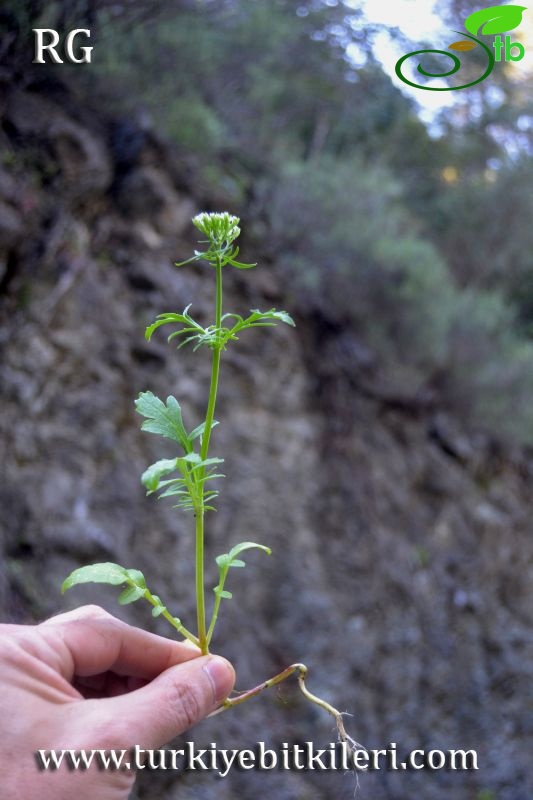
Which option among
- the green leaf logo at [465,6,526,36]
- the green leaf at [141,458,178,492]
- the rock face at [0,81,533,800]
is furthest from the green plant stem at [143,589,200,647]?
the green leaf logo at [465,6,526,36]

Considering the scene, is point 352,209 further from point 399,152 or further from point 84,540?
point 84,540

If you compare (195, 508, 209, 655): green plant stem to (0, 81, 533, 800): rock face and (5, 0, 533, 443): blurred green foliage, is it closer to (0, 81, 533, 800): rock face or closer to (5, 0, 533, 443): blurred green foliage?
(0, 81, 533, 800): rock face

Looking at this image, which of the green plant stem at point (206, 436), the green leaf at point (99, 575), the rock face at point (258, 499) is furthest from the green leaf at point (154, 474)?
the rock face at point (258, 499)

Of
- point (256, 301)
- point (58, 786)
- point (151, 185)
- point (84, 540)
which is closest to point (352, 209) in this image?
point (256, 301)

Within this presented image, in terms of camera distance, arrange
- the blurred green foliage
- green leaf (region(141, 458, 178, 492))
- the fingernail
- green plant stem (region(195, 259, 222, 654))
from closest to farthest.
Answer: green leaf (region(141, 458, 178, 492)) < green plant stem (region(195, 259, 222, 654)) < the fingernail < the blurred green foliage

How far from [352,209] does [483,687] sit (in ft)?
9.12

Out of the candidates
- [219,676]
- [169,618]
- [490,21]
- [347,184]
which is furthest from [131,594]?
[347,184]

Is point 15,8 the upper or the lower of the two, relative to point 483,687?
upper

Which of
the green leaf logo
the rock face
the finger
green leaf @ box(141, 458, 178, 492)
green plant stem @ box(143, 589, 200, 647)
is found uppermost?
green leaf @ box(141, 458, 178, 492)

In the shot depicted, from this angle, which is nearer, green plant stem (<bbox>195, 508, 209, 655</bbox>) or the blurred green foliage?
green plant stem (<bbox>195, 508, 209, 655</bbox>)

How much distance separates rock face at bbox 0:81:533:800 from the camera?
9.74ft

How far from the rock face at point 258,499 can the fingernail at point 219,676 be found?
1.69 metres

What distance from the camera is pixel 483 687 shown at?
4.28 meters

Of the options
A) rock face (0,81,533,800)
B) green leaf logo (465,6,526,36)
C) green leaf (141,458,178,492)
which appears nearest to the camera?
green leaf (141,458,178,492)
